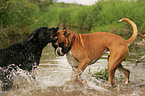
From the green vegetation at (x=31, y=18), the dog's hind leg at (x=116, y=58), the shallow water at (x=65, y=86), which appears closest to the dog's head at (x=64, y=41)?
the shallow water at (x=65, y=86)

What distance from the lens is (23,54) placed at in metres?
4.45

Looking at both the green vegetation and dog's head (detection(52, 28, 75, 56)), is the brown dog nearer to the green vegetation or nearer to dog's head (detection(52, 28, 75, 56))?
dog's head (detection(52, 28, 75, 56))

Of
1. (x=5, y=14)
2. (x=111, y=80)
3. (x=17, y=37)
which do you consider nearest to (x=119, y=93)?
(x=111, y=80)

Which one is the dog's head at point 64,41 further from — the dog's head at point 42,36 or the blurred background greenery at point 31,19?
the blurred background greenery at point 31,19

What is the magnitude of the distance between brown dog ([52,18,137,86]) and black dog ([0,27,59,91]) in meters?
0.32

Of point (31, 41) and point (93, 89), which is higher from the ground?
point (31, 41)

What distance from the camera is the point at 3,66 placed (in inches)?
164

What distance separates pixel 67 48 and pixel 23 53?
1.04 metres

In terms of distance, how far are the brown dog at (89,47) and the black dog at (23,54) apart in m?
0.32

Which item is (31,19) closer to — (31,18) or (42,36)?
(31,18)

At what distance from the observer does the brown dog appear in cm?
426

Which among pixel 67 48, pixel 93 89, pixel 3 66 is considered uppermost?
pixel 67 48

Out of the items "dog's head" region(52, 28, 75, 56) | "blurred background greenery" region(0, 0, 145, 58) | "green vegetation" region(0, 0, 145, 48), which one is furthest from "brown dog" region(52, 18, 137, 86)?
"green vegetation" region(0, 0, 145, 48)

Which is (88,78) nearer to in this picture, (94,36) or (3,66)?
(94,36)
